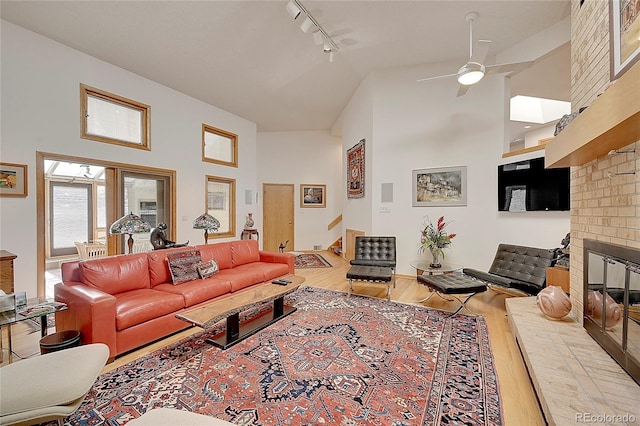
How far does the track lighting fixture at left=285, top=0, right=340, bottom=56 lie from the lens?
121 inches

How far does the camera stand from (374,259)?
15.2ft

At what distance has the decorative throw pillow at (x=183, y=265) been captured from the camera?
3.15 meters

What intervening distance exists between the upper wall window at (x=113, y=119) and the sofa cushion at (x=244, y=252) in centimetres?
257

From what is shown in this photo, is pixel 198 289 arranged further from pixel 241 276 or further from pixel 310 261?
pixel 310 261

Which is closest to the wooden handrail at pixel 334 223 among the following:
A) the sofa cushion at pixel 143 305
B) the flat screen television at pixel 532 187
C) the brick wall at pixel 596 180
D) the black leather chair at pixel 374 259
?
the black leather chair at pixel 374 259

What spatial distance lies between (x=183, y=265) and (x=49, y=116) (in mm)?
2871

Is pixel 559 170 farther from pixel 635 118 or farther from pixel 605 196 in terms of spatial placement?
pixel 635 118

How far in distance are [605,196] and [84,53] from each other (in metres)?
6.39

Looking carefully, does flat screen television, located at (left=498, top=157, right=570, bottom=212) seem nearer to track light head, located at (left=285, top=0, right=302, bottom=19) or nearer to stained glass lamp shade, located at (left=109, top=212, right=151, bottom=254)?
track light head, located at (left=285, top=0, right=302, bottom=19)

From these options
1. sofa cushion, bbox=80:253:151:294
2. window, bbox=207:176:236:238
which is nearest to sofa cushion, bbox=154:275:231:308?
sofa cushion, bbox=80:253:151:294

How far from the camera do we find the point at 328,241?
8.45 m

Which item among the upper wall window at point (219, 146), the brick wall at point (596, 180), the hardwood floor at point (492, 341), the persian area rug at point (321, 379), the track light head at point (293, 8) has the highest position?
the track light head at point (293, 8)

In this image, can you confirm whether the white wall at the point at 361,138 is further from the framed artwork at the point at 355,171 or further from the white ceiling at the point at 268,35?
the white ceiling at the point at 268,35

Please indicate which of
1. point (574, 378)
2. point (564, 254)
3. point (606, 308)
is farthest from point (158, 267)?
point (564, 254)
